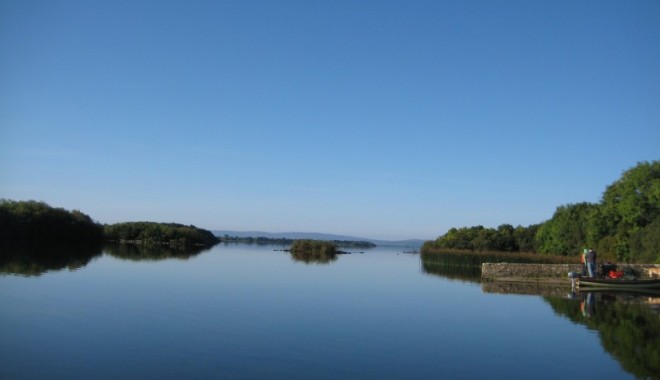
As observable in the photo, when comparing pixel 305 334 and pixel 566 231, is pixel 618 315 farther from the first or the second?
pixel 566 231

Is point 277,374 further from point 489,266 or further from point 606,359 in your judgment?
point 489,266

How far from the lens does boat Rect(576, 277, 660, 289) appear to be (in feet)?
71.2

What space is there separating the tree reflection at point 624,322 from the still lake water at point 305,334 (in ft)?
0.11

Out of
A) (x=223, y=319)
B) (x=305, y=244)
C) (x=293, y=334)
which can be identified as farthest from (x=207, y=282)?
(x=305, y=244)

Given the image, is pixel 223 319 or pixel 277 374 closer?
pixel 277 374

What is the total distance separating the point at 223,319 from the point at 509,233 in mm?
52454

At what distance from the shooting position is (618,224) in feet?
119

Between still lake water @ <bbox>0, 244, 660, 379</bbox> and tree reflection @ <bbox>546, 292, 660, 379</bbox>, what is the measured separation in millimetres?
33

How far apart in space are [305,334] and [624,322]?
8154 mm

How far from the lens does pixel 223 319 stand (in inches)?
495

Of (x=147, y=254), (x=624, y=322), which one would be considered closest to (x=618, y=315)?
(x=624, y=322)

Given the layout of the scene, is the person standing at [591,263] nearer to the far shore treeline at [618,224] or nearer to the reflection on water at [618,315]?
the reflection on water at [618,315]

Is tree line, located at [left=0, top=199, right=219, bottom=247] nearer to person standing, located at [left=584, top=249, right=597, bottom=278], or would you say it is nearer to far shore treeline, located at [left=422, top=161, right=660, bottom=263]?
far shore treeline, located at [left=422, top=161, right=660, bottom=263]

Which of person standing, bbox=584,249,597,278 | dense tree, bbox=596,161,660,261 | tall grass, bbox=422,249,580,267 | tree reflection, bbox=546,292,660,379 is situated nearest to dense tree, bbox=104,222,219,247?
tall grass, bbox=422,249,580,267
